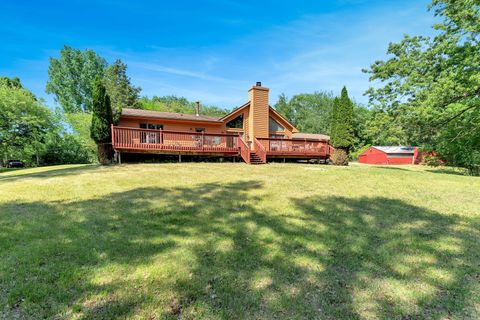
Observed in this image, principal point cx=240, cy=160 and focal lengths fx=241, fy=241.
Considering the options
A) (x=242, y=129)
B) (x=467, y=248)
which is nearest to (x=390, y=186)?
(x=467, y=248)

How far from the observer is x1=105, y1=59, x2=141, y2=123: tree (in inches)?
1420

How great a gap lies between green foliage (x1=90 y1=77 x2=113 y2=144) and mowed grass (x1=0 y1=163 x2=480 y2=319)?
6.49 meters

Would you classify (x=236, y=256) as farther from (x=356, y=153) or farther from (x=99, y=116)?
(x=356, y=153)

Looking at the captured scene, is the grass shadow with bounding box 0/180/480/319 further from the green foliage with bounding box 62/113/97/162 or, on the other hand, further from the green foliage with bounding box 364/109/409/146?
the green foliage with bounding box 62/113/97/162

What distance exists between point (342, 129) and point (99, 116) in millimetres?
14727

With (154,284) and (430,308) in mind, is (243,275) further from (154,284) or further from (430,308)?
(430,308)

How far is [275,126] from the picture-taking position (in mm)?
20547

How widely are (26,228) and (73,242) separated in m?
1.21

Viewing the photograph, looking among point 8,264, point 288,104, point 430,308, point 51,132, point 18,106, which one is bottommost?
point 430,308

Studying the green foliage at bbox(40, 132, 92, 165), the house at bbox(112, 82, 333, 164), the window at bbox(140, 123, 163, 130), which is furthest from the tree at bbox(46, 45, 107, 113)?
the house at bbox(112, 82, 333, 164)

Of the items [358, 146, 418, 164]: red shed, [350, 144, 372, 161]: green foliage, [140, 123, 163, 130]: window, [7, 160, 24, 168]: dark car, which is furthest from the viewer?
[350, 144, 372, 161]: green foliage

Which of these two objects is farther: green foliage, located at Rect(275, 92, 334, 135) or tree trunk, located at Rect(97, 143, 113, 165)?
green foliage, located at Rect(275, 92, 334, 135)

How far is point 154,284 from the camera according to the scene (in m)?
2.70

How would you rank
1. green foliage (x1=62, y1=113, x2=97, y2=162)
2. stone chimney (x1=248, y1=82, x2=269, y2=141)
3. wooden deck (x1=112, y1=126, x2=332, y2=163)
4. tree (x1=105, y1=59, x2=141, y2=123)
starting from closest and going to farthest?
wooden deck (x1=112, y1=126, x2=332, y2=163) < stone chimney (x1=248, y1=82, x2=269, y2=141) < green foliage (x1=62, y1=113, x2=97, y2=162) < tree (x1=105, y1=59, x2=141, y2=123)
